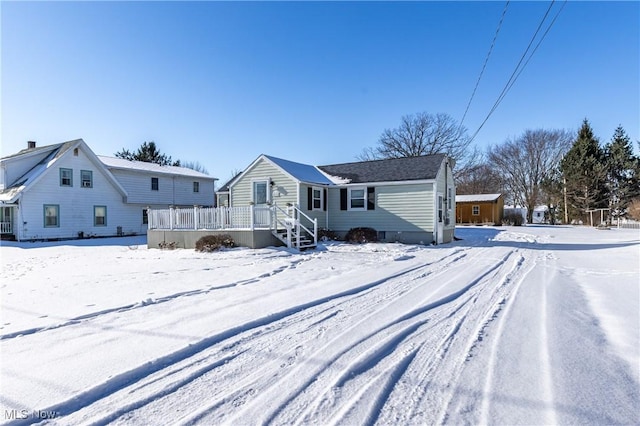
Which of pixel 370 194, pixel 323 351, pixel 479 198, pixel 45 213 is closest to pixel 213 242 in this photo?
pixel 370 194

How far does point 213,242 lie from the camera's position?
11945 mm

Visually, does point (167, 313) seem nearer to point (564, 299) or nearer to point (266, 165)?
point (564, 299)

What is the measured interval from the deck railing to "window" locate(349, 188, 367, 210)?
17.0 feet

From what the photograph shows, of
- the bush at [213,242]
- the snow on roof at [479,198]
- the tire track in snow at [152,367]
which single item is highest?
the snow on roof at [479,198]

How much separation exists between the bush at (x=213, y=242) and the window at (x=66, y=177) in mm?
13682

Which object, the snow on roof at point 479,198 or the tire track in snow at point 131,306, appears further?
the snow on roof at point 479,198

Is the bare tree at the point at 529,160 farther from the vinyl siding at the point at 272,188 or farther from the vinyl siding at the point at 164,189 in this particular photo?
the vinyl siding at the point at 164,189

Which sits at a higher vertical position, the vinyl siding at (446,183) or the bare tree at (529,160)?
the bare tree at (529,160)

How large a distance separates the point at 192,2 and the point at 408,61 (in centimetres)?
1008

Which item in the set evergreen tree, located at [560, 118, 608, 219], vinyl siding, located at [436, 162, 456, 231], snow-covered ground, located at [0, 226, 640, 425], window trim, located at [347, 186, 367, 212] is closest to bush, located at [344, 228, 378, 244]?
window trim, located at [347, 186, 367, 212]

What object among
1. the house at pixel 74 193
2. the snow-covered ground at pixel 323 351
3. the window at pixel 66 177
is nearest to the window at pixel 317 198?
the snow-covered ground at pixel 323 351

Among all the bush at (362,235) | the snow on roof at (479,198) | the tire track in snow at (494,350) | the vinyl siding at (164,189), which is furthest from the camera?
the snow on roof at (479,198)

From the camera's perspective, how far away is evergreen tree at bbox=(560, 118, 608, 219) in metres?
30.9

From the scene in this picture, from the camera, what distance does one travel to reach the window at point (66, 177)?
65.3ft
